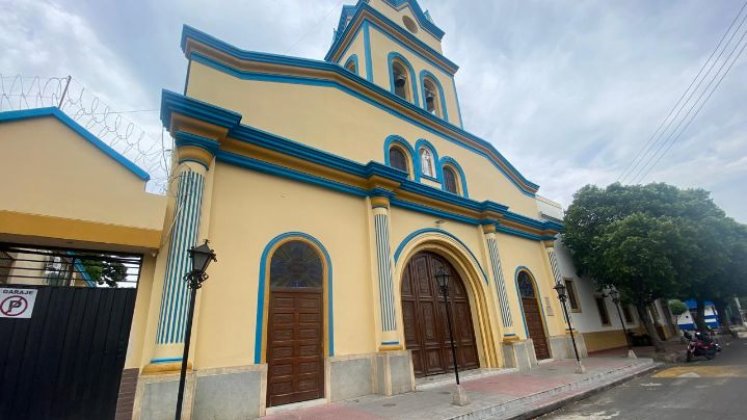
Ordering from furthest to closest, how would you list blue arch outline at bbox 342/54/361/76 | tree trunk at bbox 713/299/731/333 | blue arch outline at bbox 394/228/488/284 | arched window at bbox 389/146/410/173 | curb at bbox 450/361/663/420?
tree trunk at bbox 713/299/731/333, blue arch outline at bbox 342/54/361/76, arched window at bbox 389/146/410/173, blue arch outline at bbox 394/228/488/284, curb at bbox 450/361/663/420

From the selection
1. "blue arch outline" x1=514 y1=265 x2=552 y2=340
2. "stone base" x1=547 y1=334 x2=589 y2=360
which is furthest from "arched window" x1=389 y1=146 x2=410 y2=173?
"stone base" x1=547 y1=334 x2=589 y2=360

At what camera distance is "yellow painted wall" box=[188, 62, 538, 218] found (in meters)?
8.23

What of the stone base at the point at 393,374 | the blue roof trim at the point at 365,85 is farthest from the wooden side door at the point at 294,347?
the blue roof trim at the point at 365,85

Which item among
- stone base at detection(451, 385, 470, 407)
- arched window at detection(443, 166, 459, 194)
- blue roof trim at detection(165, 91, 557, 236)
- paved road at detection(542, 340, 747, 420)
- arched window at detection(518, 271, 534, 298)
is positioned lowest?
paved road at detection(542, 340, 747, 420)

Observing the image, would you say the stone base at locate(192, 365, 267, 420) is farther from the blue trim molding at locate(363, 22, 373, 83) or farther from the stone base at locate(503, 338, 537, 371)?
the blue trim molding at locate(363, 22, 373, 83)

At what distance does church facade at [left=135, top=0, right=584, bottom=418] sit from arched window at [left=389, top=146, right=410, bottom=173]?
0.07m

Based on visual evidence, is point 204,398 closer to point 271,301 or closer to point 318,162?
point 271,301

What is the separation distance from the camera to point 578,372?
980 centimetres

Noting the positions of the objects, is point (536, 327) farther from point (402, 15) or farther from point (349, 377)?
point (402, 15)

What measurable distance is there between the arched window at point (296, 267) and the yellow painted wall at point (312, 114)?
9.75ft

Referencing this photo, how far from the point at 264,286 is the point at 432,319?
5.48 m

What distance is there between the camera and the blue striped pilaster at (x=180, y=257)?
5.65 meters

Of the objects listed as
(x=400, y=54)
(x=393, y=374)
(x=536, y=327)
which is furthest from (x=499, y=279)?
(x=400, y=54)

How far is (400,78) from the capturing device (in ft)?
46.1
